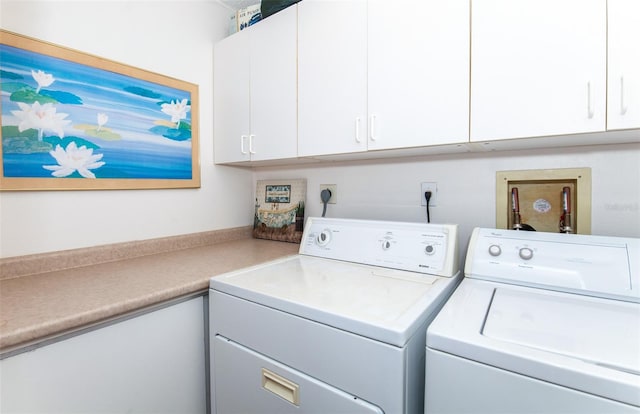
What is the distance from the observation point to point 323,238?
1517 mm

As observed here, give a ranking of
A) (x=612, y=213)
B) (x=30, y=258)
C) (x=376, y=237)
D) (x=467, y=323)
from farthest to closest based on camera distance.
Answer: (x=376, y=237) < (x=30, y=258) < (x=612, y=213) < (x=467, y=323)

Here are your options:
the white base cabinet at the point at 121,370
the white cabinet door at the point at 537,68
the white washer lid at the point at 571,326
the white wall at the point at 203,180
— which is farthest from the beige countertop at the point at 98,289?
the white cabinet door at the point at 537,68

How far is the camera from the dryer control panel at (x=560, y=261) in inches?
36.5

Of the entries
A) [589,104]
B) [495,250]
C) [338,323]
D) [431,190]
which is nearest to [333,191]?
[431,190]

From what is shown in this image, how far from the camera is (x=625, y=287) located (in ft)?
2.97

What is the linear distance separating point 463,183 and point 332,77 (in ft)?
2.52

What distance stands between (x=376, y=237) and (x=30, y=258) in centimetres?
143

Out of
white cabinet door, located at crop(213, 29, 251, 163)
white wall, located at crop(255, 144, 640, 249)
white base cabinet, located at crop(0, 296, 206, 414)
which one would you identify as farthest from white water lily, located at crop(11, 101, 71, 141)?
white wall, located at crop(255, 144, 640, 249)

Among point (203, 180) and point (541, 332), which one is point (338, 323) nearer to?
point (541, 332)

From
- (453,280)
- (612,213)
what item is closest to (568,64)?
(612,213)

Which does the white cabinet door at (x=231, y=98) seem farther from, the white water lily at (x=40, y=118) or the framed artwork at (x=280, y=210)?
the white water lily at (x=40, y=118)

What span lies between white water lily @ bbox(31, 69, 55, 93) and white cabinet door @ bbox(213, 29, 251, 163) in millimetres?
791

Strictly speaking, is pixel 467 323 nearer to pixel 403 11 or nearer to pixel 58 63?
pixel 403 11

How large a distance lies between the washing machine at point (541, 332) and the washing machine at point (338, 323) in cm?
8
